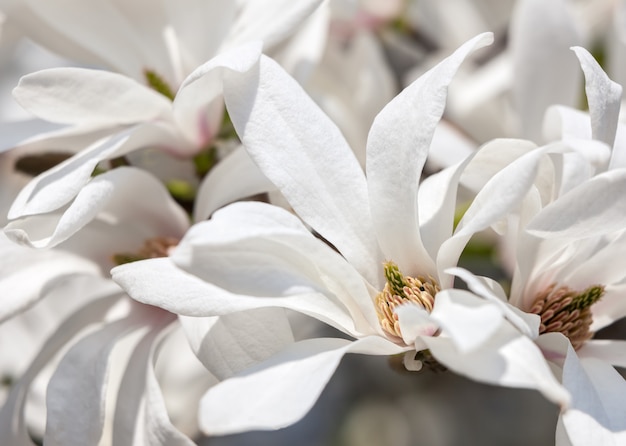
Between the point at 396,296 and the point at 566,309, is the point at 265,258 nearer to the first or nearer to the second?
the point at 396,296

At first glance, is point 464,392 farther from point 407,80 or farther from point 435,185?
point 435,185

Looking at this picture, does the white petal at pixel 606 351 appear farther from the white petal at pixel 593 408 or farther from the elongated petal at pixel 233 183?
the elongated petal at pixel 233 183

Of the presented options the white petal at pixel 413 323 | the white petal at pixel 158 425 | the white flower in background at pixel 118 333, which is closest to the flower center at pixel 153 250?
the white flower in background at pixel 118 333

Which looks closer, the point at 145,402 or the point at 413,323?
the point at 413,323

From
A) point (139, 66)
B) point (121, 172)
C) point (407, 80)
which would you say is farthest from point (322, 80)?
point (121, 172)

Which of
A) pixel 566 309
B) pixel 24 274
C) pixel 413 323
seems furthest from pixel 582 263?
pixel 24 274
